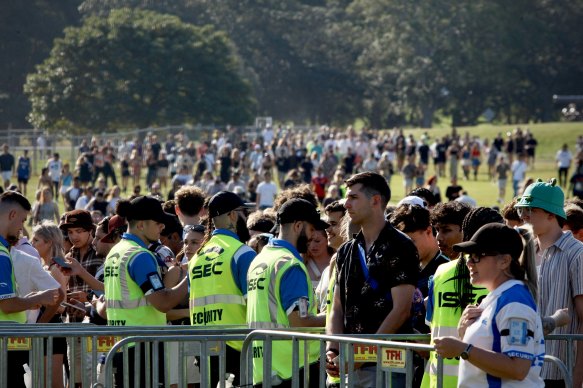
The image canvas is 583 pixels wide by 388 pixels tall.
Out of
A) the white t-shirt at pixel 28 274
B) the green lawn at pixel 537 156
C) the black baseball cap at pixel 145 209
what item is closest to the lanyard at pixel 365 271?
the black baseball cap at pixel 145 209

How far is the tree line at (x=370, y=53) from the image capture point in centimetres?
8762

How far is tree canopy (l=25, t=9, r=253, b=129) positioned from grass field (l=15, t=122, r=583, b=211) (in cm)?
1372

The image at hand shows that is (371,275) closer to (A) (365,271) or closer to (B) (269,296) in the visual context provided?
(A) (365,271)

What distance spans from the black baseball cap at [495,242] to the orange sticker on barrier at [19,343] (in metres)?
3.34

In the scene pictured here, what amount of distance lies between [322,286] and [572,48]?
300 ft

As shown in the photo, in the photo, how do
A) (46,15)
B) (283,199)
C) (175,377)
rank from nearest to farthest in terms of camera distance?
1. (175,377)
2. (283,199)
3. (46,15)

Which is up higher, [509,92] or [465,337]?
[509,92]

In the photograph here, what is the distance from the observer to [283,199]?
10.3 m

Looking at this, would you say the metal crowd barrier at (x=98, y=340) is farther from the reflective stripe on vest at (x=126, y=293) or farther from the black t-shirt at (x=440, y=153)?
the black t-shirt at (x=440, y=153)

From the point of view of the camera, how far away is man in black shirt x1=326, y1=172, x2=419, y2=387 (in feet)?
23.2

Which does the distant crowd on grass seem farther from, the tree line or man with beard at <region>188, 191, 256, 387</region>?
man with beard at <region>188, 191, 256, 387</region>

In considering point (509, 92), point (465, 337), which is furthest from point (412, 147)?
point (465, 337)

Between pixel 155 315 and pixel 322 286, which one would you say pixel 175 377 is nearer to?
pixel 155 315

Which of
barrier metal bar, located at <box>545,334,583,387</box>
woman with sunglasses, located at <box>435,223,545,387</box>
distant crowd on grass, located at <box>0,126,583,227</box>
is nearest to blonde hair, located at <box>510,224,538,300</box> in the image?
woman with sunglasses, located at <box>435,223,545,387</box>
